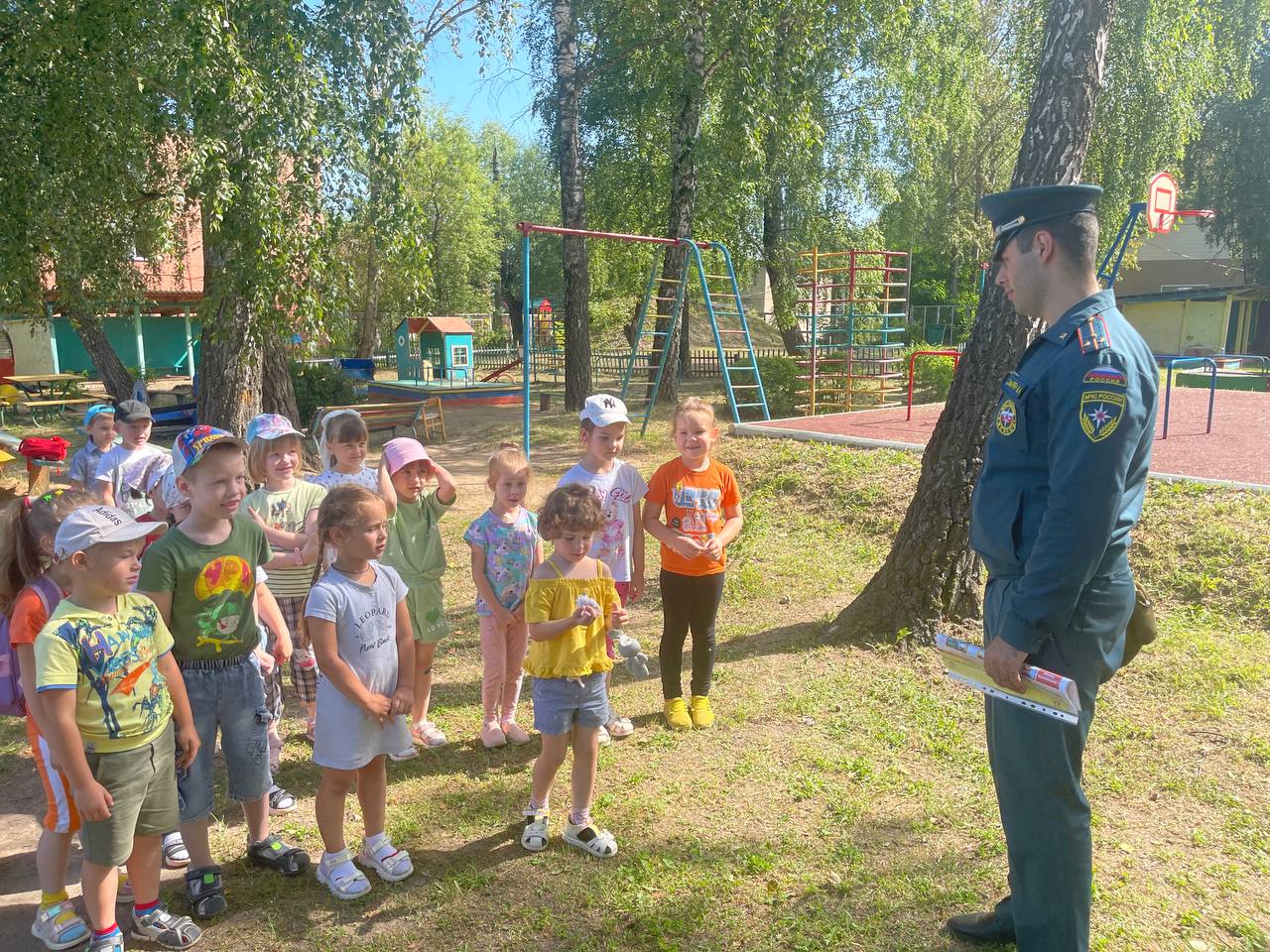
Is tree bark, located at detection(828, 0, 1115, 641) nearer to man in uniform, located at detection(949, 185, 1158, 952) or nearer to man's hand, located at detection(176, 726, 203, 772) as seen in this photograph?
man in uniform, located at detection(949, 185, 1158, 952)

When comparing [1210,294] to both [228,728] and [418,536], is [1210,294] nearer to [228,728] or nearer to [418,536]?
[418,536]

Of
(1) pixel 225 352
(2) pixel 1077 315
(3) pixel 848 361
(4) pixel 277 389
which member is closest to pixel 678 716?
(2) pixel 1077 315

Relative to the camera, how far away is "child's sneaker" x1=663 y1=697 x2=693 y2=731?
4.50 meters

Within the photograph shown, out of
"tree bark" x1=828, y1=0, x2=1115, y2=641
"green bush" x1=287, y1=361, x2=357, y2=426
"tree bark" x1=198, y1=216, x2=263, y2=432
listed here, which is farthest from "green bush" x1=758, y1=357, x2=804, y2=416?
"tree bark" x1=828, y1=0, x2=1115, y2=641

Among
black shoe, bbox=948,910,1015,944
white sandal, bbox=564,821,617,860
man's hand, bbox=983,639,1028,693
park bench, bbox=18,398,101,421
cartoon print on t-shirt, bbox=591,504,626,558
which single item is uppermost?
man's hand, bbox=983,639,1028,693

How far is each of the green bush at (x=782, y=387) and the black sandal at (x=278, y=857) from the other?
13146 mm

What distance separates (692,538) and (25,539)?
2.64m

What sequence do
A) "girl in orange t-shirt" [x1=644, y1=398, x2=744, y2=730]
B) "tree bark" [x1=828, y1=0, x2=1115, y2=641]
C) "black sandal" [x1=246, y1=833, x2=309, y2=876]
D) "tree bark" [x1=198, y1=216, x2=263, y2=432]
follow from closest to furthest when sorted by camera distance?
"black sandal" [x1=246, y1=833, x2=309, y2=876] < "girl in orange t-shirt" [x1=644, y1=398, x2=744, y2=730] < "tree bark" [x1=828, y1=0, x2=1115, y2=641] < "tree bark" [x1=198, y1=216, x2=263, y2=432]

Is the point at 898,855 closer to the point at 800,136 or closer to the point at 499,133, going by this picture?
the point at 800,136

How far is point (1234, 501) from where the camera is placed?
Result: 22.3ft

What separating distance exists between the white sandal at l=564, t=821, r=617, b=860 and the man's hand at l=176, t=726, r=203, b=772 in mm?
1347

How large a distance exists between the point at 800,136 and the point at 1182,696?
37.7ft

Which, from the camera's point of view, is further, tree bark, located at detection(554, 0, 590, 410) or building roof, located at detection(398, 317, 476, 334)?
building roof, located at detection(398, 317, 476, 334)

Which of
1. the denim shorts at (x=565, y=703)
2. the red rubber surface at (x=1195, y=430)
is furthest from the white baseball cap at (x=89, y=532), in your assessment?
the red rubber surface at (x=1195, y=430)
